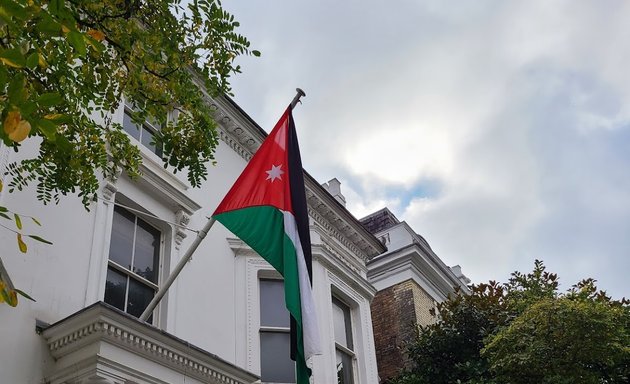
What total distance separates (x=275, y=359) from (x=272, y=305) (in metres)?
1.09

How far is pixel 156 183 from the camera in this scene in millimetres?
11000

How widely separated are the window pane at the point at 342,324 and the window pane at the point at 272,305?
183 cm

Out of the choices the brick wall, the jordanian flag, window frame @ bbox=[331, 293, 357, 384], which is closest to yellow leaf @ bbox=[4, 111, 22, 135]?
the jordanian flag

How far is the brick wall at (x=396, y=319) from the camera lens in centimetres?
2003

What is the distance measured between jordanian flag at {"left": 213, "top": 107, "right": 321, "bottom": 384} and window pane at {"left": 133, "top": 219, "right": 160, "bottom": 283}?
6.94 feet

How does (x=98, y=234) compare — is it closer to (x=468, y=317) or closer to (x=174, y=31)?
(x=174, y=31)

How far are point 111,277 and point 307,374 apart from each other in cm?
340

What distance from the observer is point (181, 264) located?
8.57 meters

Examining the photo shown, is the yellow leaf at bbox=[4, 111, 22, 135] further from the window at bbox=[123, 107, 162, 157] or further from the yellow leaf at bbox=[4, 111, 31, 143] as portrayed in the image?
the window at bbox=[123, 107, 162, 157]

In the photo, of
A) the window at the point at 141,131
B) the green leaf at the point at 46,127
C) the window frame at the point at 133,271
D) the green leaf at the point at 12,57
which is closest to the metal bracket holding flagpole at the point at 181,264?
the window frame at the point at 133,271

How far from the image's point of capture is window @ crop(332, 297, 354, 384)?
539 inches

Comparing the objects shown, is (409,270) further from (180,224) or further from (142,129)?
(142,129)

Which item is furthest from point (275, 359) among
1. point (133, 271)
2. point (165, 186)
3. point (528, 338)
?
point (528, 338)

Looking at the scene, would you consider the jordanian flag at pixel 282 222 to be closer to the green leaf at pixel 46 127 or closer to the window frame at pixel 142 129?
the window frame at pixel 142 129
